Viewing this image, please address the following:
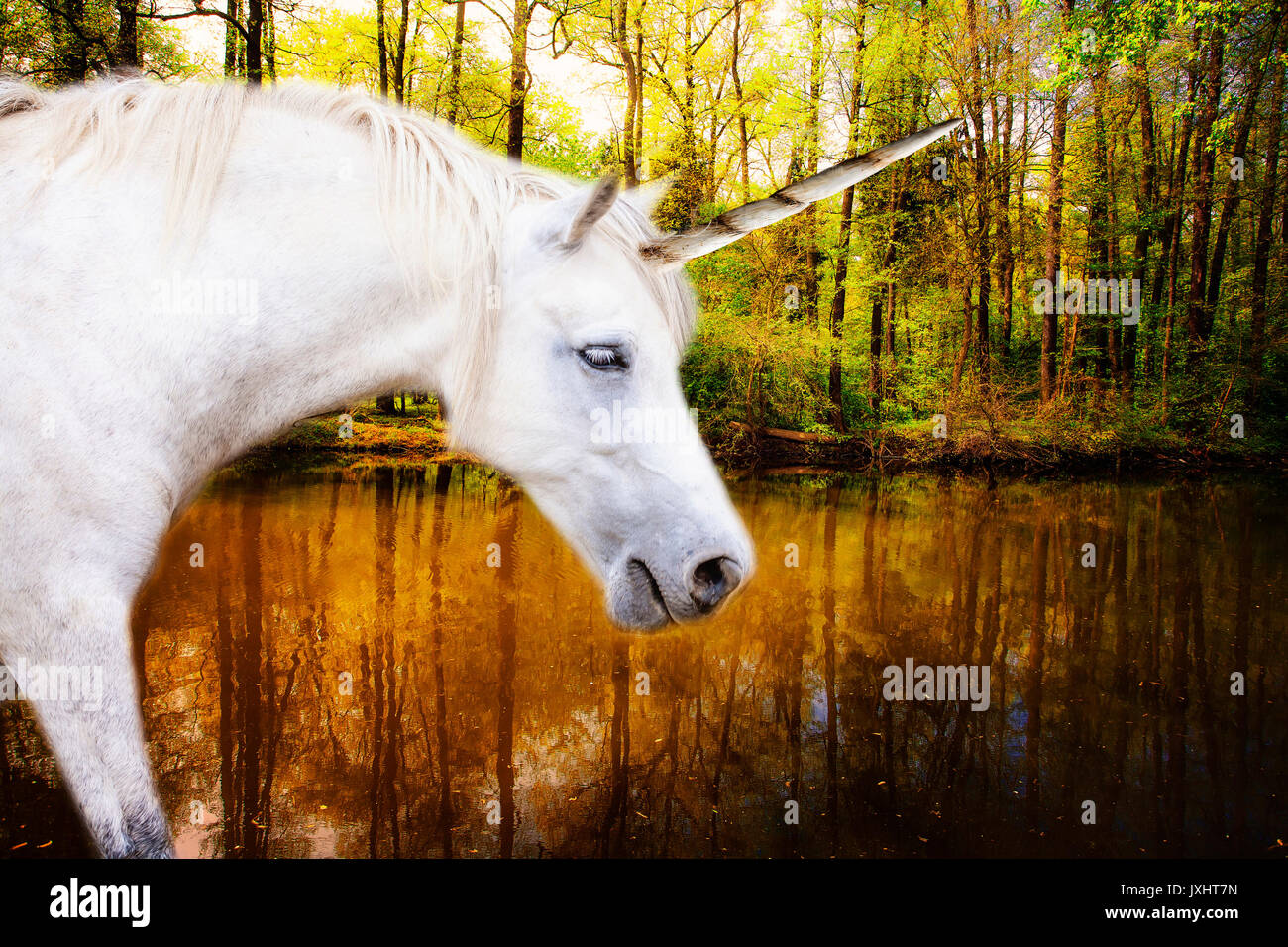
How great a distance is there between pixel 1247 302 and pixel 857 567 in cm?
1444

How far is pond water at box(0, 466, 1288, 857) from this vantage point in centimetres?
278

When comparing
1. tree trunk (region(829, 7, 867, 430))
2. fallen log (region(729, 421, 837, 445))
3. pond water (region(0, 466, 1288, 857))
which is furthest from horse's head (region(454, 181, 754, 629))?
tree trunk (region(829, 7, 867, 430))

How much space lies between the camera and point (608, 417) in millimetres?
1209

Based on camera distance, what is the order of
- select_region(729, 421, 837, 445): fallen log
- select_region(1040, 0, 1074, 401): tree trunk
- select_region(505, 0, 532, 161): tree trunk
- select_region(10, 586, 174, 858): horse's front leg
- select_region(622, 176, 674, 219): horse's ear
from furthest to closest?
select_region(729, 421, 837, 445): fallen log < select_region(1040, 0, 1074, 401): tree trunk < select_region(505, 0, 532, 161): tree trunk < select_region(622, 176, 674, 219): horse's ear < select_region(10, 586, 174, 858): horse's front leg

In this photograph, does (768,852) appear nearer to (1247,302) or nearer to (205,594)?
(205,594)

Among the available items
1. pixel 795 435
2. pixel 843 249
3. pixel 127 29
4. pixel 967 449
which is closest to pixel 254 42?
pixel 127 29

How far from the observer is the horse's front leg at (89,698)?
1004mm

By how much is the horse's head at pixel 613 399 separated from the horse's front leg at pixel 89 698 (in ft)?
2.34

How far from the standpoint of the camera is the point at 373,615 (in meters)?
4.96

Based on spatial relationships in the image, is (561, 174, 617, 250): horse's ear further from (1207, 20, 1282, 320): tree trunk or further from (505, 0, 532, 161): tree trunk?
(1207, 20, 1282, 320): tree trunk

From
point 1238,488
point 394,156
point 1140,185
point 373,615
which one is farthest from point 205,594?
point 1140,185

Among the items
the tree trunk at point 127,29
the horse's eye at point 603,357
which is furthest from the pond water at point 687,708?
the tree trunk at point 127,29

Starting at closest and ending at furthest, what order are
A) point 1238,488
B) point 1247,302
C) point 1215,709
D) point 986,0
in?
point 1215,709 → point 1238,488 → point 986,0 → point 1247,302

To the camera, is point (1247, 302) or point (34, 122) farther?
point (1247, 302)
